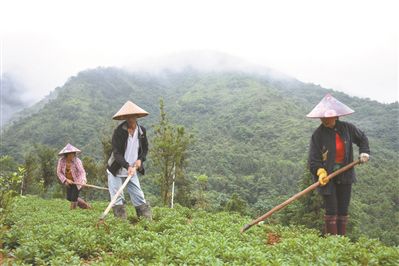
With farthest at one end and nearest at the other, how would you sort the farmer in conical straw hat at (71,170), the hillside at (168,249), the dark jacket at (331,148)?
the farmer in conical straw hat at (71,170) < the dark jacket at (331,148) < the hillside at (168,249)

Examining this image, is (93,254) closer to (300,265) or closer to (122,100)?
(300,265)

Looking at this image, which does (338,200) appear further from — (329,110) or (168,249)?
(168,249)

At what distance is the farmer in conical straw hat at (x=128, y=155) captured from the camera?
24.8ft

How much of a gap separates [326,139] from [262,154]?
94.4m

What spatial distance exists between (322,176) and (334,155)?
460 mm

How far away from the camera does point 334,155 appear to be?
652 centimetres

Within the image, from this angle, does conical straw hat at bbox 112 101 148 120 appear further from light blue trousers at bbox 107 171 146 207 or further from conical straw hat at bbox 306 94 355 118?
conical straw hat at bbox 306 94 355 118

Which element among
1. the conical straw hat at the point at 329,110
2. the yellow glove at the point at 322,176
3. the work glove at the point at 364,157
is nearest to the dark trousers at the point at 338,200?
the yellow glove at the point at 322,176

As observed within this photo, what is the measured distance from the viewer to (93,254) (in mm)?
5441

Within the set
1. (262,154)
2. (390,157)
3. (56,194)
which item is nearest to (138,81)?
(262,154)

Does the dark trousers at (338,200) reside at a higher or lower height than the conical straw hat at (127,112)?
lower

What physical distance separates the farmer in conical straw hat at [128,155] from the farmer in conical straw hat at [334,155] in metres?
3.24

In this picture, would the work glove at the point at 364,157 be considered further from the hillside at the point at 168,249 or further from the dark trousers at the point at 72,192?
the dark trousers at the point at 72,192

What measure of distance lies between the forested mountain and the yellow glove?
18923 millimetres
